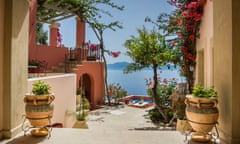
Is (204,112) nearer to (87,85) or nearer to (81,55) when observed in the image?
(81,55)

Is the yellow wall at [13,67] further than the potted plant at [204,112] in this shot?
Yes

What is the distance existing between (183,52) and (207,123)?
4285 millimetres

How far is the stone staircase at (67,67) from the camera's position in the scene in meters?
10.7

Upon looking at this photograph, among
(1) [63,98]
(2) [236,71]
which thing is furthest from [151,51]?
(2) [236,71]

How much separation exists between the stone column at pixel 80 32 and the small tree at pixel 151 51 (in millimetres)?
5401

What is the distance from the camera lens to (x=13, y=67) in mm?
3338

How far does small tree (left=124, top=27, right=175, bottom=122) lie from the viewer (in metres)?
7.84

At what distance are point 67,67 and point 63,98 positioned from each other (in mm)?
4818

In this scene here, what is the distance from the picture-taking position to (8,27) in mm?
3273

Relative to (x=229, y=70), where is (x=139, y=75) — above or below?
below

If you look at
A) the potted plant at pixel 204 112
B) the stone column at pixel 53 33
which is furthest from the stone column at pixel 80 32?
the potted plant at pixel 204 112

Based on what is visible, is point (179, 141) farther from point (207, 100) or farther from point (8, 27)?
point (8, 27)

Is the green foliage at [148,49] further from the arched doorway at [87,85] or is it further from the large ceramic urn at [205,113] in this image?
the large ceramic urn at [205,113]

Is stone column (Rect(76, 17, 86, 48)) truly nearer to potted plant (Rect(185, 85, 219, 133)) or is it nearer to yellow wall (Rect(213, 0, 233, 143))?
yellow wall (Rect(213, 0, 233, 143))
